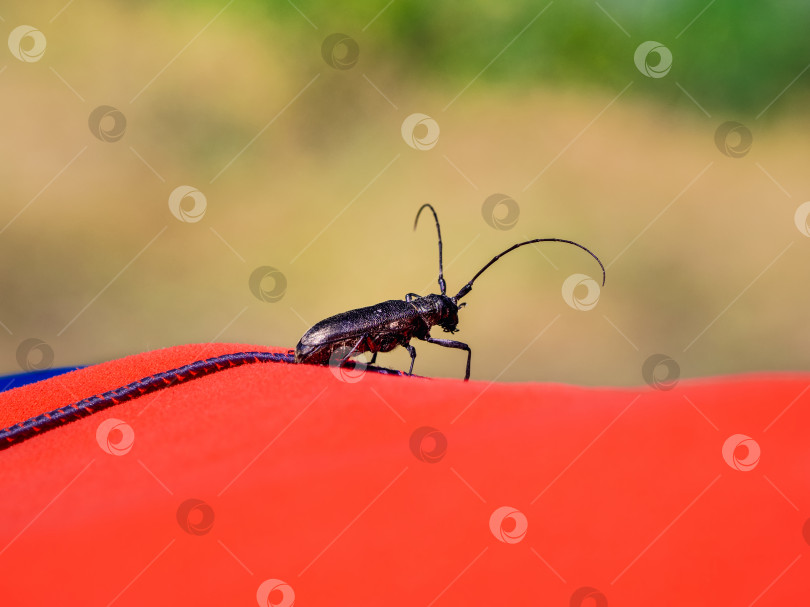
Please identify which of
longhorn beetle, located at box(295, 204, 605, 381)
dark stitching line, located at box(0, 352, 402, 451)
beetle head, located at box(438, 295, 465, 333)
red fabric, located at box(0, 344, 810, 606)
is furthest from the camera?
beetle head, located at box(438, 295, 465, 333)

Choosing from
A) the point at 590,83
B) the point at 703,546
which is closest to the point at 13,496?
the point at 703,546

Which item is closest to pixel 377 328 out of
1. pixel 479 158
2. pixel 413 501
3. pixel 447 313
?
pixel 447 313

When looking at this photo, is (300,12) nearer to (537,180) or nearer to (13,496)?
(537,180)

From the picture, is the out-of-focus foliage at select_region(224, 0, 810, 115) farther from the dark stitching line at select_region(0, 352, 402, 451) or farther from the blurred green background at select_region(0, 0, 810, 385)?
the dark stitching line at select_region(0, 352, 402, 451)

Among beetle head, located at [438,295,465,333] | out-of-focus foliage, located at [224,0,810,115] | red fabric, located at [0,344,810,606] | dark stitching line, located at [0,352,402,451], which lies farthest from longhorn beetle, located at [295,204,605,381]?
out-of-focus foliage, located at [224,0,810,115]

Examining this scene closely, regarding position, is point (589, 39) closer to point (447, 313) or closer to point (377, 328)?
point (447, 313)

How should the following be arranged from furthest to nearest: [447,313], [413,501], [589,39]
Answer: [589,39] < [447,313] < [413,501]
